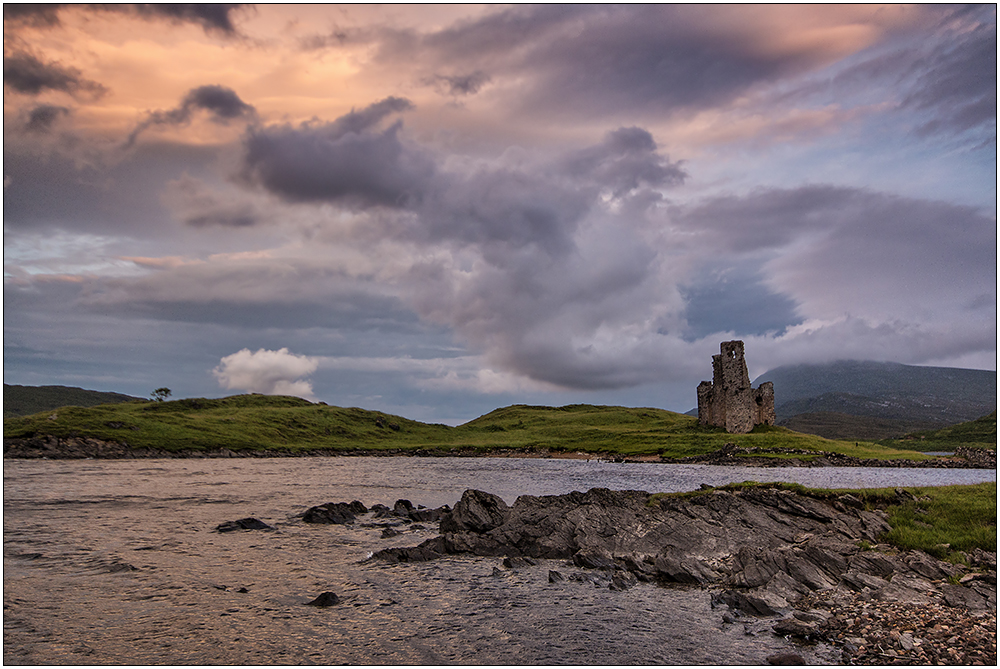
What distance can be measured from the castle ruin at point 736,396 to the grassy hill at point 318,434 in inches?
164

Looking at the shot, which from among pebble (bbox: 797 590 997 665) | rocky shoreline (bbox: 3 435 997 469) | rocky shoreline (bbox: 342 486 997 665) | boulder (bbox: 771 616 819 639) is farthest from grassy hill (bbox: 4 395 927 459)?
boulder (bbox: 771 616 819 639)

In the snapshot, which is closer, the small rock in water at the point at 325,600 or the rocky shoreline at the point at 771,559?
the rocky shoreline at the point at 771,559

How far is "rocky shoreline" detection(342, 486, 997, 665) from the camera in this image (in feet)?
58.3

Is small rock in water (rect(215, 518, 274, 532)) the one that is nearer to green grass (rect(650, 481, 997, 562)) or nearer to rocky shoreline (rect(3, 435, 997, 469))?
green grass (rect(650, 481, 997, 562))

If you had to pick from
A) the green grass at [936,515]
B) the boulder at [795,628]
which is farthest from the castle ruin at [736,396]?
the boulder at [795,628]

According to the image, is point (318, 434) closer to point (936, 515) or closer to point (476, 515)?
point (476, 515)

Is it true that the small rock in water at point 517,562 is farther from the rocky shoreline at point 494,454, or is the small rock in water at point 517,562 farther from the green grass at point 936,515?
the rocky shoreline at point 494,454

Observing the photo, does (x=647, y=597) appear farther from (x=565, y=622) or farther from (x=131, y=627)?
(x=131, y=627)

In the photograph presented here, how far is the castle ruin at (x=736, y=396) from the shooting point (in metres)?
123

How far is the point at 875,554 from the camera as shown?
77.6 feet

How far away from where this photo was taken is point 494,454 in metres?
146

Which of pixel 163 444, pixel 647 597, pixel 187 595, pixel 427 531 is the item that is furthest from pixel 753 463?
pixel 163 444

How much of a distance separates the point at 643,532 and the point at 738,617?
9.09 meters

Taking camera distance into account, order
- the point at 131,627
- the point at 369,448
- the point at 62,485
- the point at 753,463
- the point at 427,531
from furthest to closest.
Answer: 1. the point at 369,448
2. the point at 753,463
3. the point at 62,485
4. the point at 427,531
5. the point at 131,627
